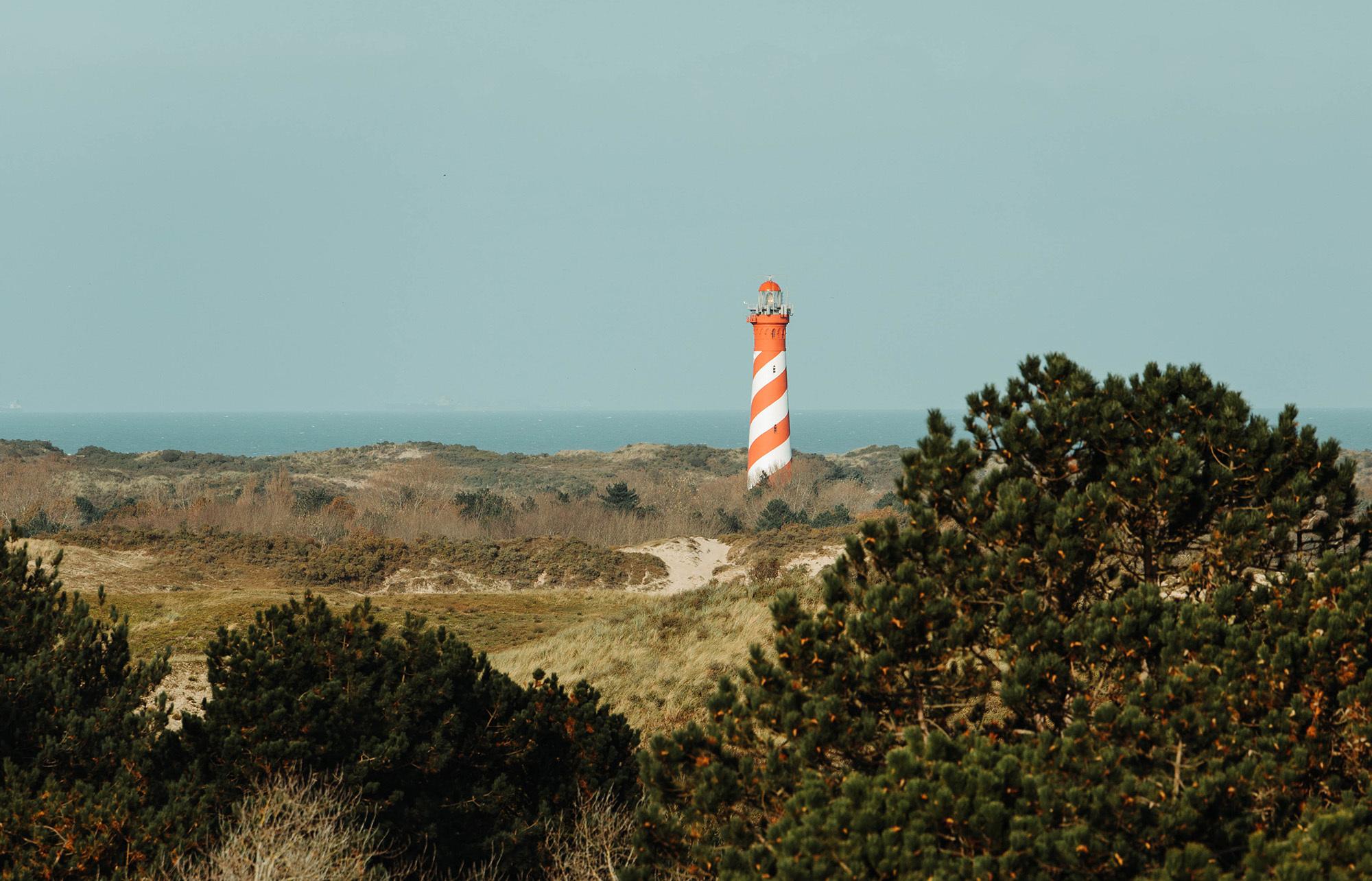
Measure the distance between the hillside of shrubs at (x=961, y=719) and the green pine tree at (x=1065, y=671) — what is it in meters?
0.02

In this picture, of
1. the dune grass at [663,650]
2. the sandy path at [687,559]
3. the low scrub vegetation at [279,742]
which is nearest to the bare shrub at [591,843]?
the low scrub vegetation at [279,742]

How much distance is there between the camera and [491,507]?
189 ft

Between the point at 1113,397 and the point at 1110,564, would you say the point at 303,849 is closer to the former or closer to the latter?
the point at 1110,564

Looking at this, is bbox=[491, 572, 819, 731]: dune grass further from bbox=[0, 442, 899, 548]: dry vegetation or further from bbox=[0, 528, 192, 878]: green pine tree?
bbox=[0, 442, 899, 548]: dry vegetation

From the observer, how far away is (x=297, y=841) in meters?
8.85

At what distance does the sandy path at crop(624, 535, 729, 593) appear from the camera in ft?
136

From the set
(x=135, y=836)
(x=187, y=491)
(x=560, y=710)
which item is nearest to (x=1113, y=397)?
(x=560, y=710)

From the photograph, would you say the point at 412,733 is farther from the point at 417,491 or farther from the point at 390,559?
the point at 417,491

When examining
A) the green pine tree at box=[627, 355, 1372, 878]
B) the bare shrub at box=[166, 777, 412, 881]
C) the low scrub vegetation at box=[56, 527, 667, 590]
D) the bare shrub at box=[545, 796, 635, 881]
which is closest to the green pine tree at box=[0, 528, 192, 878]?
the bare shrub at box=[166, 777, 412, 881]

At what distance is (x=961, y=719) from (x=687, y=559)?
37.3 meters

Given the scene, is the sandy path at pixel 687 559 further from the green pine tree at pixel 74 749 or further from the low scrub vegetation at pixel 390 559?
the green pine tree at pixel 74 749

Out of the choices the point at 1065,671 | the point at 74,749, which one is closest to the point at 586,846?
the point at 74,749

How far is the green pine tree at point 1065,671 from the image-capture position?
598cm

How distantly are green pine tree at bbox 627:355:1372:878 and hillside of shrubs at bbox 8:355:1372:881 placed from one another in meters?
0.02
